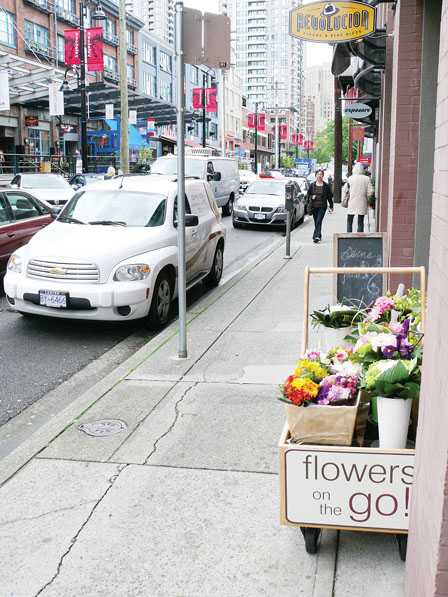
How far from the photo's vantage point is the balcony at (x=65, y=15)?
148 ft

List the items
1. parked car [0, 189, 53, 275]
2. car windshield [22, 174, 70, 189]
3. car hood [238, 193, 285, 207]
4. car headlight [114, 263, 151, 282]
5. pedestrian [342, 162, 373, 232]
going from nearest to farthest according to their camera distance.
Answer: car headlight [114, 263, 151, 282], parked car [0, 189, 53, 275], pedestrian [342, 162, 373, 232], car hood [238, 193, 285, 207], car windshield [22, 174, 70, 189]

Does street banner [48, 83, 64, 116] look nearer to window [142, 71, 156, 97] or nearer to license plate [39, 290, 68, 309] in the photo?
license plate [39, 290, 68, 309]


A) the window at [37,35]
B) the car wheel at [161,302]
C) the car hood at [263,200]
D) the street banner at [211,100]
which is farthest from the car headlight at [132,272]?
the street banner at [211,100]

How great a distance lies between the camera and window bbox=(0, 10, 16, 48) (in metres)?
39.3

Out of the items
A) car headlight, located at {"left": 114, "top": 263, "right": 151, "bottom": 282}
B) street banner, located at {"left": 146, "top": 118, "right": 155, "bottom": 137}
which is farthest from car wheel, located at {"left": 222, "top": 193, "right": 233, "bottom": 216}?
street banner, located at {"left": 146, "top": 118, "right": 155, "bottom": 137}

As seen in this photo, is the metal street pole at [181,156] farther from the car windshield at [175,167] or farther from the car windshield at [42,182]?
the car windshield at [42,182]

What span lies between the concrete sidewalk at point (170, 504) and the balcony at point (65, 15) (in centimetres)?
4435

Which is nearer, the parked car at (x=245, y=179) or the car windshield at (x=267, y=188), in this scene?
the car windshield at (x=267, y=188)

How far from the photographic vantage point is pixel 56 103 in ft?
107

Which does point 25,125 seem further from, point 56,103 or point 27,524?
point 27,524

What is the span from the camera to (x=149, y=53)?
6316cm

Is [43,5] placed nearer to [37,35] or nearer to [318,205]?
[37,35]

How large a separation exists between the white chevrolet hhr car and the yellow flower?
4414 mm

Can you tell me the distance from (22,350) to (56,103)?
27463mm
